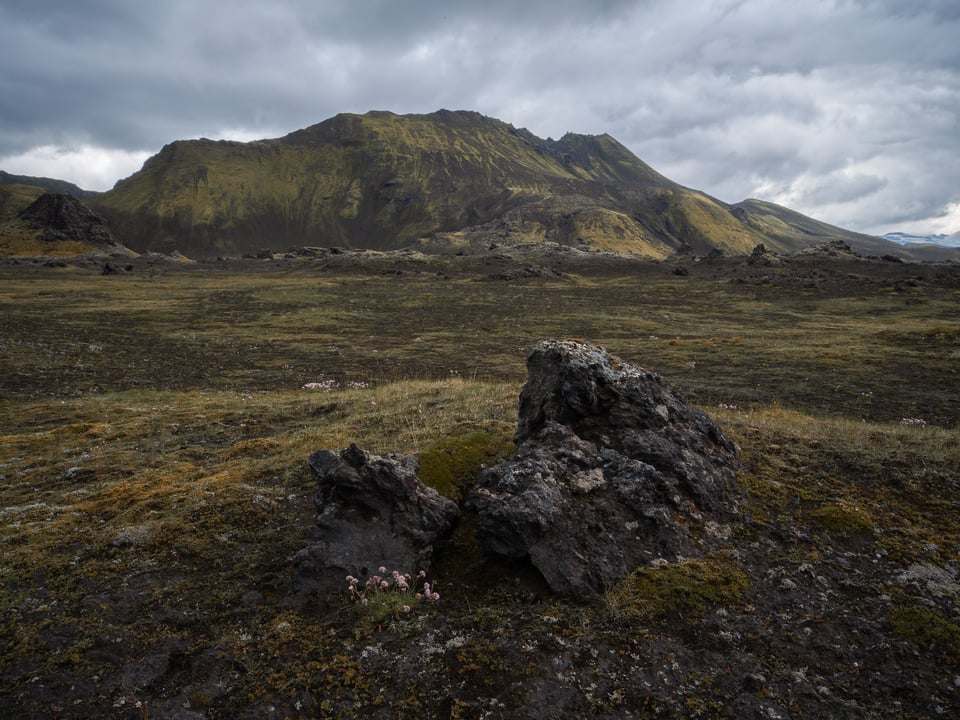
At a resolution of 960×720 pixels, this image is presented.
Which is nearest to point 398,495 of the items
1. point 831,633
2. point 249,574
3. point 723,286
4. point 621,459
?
point 249,574

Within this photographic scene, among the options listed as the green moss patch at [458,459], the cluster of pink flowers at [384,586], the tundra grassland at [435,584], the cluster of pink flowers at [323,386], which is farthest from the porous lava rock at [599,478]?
the cluster of pink flowers at [323,386]

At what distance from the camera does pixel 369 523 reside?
7578 mm

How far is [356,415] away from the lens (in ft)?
54.9

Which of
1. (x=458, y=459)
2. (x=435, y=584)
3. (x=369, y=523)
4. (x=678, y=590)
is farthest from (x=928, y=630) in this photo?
(x=369, y=523)

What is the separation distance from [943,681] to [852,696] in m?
1.06

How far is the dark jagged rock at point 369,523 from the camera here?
701cm

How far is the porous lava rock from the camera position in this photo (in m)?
6.98

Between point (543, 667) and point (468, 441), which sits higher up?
point (468, 441)

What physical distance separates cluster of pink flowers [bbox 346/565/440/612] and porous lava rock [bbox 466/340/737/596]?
3.53 ft

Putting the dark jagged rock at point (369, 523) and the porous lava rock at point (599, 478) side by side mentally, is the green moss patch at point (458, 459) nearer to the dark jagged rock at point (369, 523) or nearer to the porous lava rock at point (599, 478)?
the porous lava rock at point (599, 478)

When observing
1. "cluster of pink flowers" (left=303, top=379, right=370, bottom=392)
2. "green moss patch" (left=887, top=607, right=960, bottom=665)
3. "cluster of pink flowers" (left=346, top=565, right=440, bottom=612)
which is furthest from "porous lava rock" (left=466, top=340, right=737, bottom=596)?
"cluster of pink flowers" (left=303, top=379, right=370, bottom=392)

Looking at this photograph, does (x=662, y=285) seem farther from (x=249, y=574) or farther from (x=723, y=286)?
(x=249, y=574)

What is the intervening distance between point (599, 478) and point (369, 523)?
3768mm

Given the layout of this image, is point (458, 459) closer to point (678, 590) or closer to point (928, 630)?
point (678, 590)
